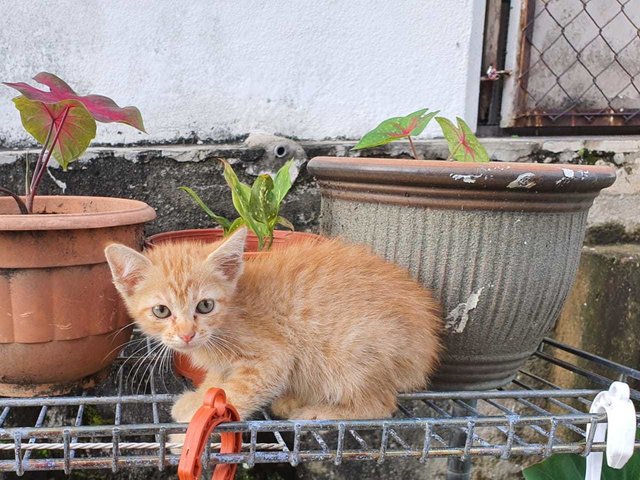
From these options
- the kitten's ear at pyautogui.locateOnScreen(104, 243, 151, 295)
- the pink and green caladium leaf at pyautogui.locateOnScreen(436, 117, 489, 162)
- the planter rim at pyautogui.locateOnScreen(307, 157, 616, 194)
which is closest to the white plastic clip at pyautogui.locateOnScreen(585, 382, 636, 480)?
the planter rim at pyautogui.locateOnScreen(307, 157, 616, 194)

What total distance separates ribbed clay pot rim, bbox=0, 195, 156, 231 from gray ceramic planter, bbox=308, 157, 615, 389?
0.32 meters

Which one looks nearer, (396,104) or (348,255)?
(348,255)

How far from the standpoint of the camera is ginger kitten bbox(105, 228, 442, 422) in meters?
0.83

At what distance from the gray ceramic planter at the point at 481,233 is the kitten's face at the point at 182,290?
0.23 meters

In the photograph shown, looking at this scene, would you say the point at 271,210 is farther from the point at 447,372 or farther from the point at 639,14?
the point at 639,14

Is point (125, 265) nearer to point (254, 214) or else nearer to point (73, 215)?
point (73, 215)

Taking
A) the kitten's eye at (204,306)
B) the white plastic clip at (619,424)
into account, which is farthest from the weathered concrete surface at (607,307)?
the kitten's eye at (204,306)

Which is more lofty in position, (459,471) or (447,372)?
(447,372)

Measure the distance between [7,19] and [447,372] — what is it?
1.13 metres

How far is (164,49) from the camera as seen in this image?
1263 millimetres

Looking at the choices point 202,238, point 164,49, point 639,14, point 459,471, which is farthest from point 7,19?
point 639,14

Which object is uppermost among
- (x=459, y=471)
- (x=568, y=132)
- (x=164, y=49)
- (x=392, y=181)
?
(x=164, y=49)

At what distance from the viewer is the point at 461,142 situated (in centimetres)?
100

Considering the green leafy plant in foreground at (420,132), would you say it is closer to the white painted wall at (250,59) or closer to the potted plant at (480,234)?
the potted plant at (480,234)
